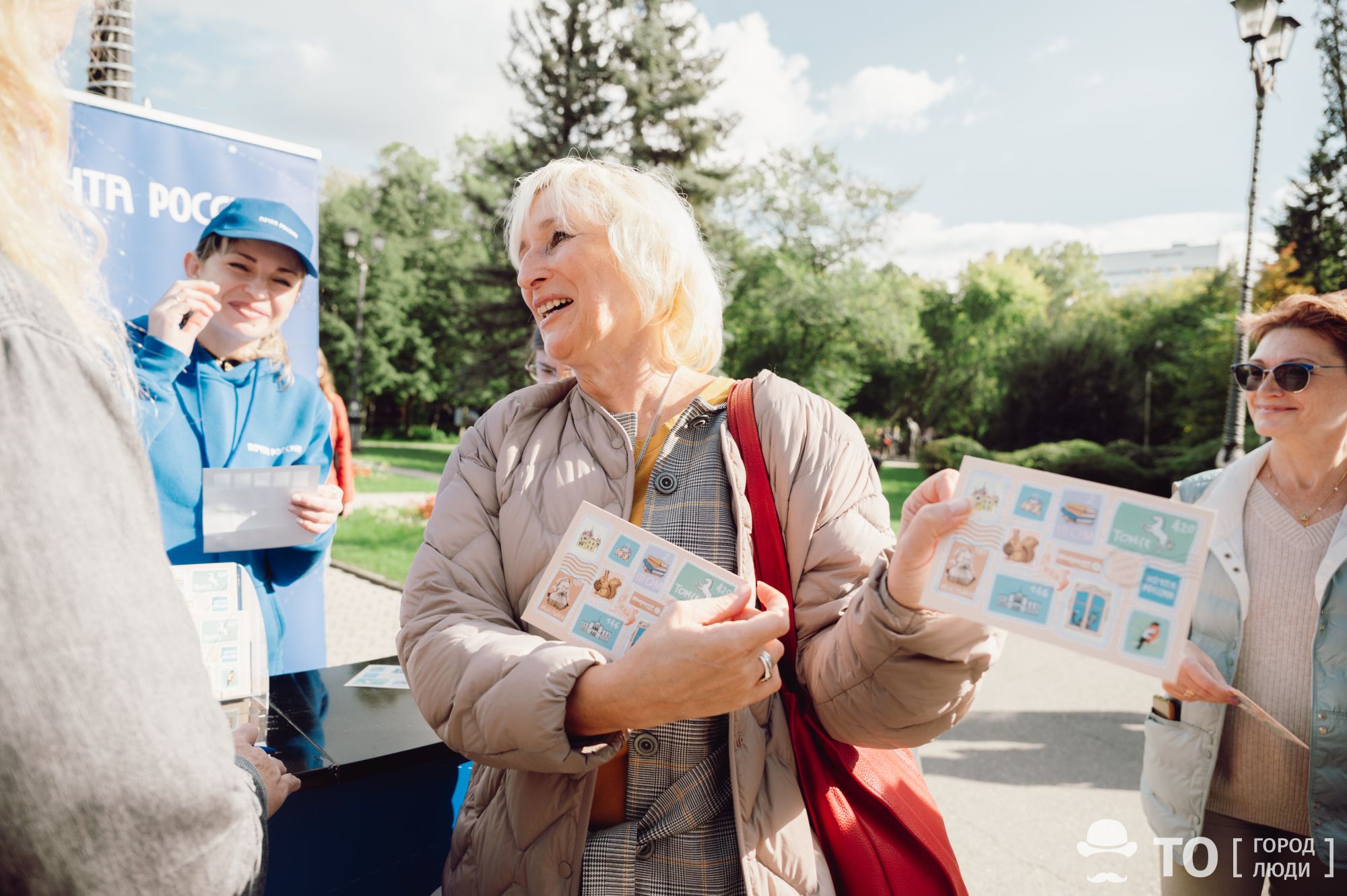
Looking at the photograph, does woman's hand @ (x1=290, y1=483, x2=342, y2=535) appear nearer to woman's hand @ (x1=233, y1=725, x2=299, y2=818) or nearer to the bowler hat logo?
woman's hand @ (x1=233, y1=725, x2=299, y2=818)

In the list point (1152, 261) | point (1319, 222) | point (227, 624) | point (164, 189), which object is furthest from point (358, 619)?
point (1152, 261)

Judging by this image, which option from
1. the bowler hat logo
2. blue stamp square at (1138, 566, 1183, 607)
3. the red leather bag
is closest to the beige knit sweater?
the red leather bag

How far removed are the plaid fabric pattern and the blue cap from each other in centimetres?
201

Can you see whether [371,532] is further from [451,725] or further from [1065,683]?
[451,725]

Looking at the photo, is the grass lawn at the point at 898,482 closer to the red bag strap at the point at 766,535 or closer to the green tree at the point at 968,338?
the green tree at the point at 968,338

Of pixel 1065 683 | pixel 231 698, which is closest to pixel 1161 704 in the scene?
pixel 231 698

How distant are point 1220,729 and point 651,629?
6.82 ft

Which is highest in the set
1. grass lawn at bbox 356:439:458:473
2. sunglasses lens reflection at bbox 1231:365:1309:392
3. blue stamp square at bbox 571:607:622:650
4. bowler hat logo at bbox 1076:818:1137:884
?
sunglasses lens reflection at bbox 1231:365:1309:392

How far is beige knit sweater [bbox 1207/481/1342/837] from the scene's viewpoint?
2262 millimetres

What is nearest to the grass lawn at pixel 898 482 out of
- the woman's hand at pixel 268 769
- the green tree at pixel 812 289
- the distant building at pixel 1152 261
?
the green tree at pixel 812 289

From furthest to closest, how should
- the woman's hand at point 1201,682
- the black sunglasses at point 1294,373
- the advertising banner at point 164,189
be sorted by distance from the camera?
1. the advertising banner at point 164,189
2. the black sunglasses at point 1294,373
3. the woman's hand at point 1201,682

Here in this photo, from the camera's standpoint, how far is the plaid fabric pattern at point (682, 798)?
4.68 ft

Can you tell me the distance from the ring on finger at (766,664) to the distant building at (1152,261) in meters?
104

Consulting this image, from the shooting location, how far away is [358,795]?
2.07 meters
